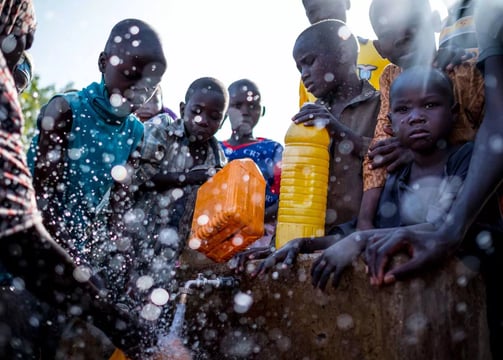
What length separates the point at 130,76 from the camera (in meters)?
3.31

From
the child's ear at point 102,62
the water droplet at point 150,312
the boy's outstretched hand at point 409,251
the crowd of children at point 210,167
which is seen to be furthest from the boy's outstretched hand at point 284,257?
the child's ear at point 102,62

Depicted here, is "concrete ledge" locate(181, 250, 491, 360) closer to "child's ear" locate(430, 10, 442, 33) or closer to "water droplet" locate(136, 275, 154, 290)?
"water droplet" locate(136, 275, 154, 290)

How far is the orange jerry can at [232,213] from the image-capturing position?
9.42ft

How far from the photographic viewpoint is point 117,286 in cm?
349

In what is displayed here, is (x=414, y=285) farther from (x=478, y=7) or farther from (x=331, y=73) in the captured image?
(x=331, y=73)

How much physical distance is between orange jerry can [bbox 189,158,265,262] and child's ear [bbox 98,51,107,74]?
3.45 feet

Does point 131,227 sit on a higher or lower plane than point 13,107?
lower

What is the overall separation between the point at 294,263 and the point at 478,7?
4.13 feet

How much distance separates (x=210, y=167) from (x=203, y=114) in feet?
1.49

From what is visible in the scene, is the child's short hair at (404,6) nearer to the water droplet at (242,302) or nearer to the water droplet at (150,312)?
the water droplet at (242,302)

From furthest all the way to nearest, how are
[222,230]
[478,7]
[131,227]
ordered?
[131,227] → [222,230] → [478,7]

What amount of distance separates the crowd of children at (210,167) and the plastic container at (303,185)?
78mm

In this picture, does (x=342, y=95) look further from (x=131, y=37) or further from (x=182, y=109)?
(x=182, y=109)

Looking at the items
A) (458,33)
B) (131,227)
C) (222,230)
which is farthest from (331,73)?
(131,227)
